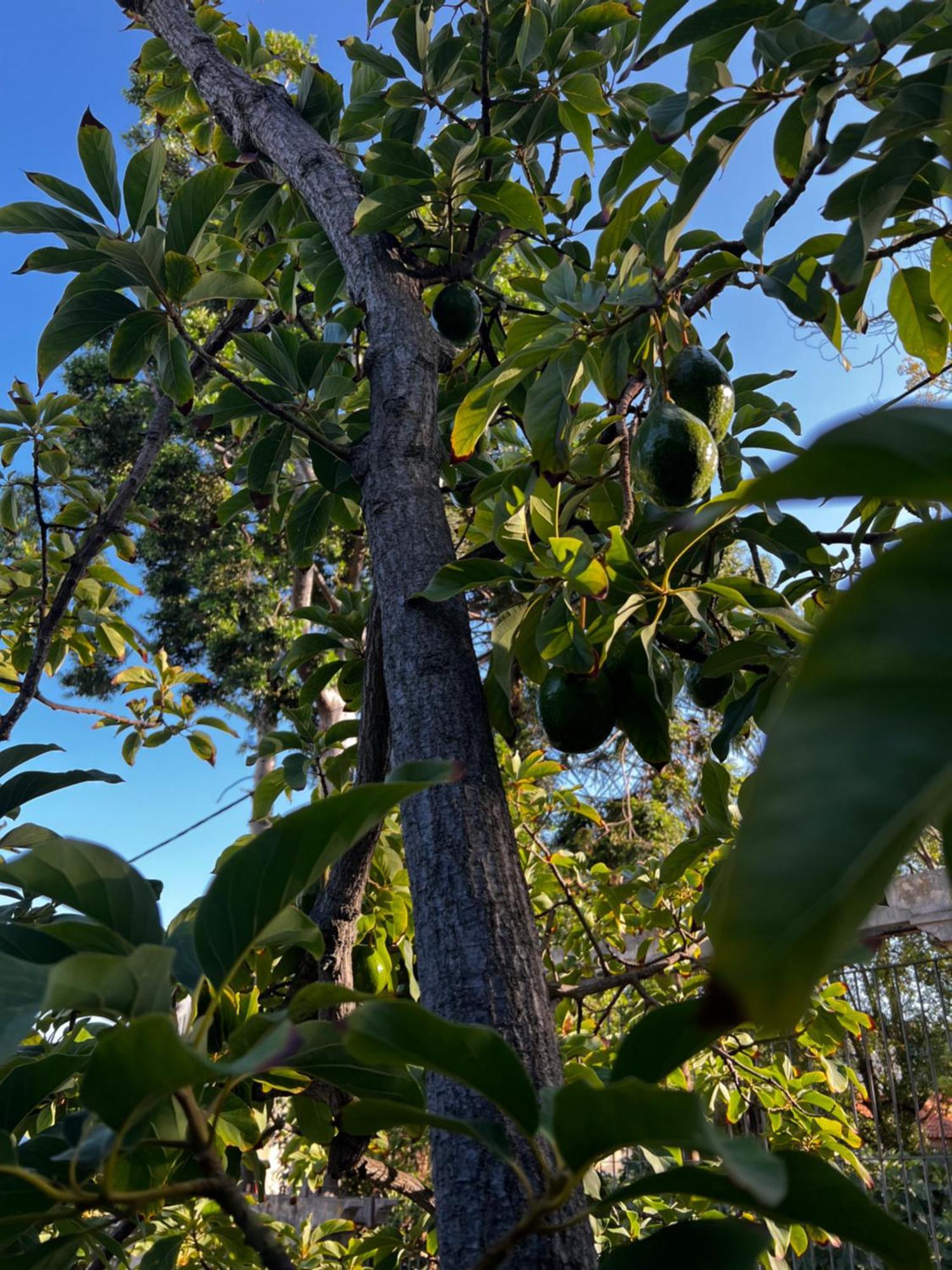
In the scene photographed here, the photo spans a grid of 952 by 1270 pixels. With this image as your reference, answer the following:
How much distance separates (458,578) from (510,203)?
19.0 inches

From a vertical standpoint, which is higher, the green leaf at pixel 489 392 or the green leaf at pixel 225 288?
the green leaf at pixel 225 288

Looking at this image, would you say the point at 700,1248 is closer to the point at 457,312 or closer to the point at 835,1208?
the point at 835,1208

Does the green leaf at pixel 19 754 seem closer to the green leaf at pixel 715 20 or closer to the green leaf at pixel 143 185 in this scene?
the green leaf at pixel 143 185

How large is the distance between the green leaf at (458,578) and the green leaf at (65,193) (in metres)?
0.56

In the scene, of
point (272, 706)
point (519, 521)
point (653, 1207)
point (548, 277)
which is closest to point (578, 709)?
point (519, 521)

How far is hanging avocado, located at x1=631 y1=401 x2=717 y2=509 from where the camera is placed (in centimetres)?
72

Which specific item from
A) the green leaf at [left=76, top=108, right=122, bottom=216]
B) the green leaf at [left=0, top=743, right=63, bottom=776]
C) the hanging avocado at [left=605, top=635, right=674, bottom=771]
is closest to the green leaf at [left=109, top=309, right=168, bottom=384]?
the green leaf at [left=76, top=108, right=122, bottom=216]

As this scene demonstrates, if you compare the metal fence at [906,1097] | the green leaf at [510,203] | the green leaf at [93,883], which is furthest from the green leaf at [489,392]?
the metal fence at [906,1097]

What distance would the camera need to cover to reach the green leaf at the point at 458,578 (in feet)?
2.15

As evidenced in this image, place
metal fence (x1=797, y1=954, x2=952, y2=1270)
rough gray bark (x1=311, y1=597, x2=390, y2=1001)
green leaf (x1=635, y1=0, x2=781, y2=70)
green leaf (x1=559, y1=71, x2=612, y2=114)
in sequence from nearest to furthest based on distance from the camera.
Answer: green leaf (x1=635, y1=0, x2=781, y2=70) < rough gray bark (x1=311, y1=597, x2=390, y2=1001) < green leaf (x1=559, y1=71, x2=612, y2=114) < metal fence (x1=797, y1=954, x2=952, y2=1270)

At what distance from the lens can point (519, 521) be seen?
771mm

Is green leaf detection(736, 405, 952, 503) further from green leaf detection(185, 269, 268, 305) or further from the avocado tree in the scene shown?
green leaf detection(185, 269, 268, 305)

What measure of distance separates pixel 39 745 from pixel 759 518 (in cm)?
66

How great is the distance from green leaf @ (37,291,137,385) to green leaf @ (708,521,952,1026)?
0.83 m
